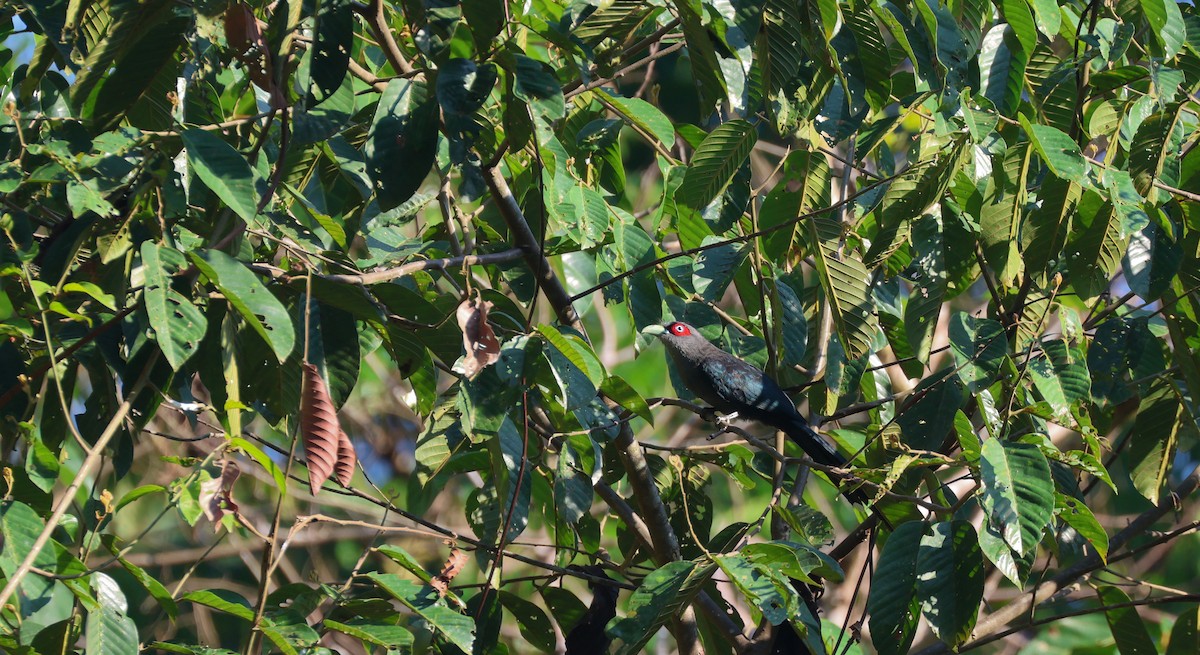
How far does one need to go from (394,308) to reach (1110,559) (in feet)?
8.73

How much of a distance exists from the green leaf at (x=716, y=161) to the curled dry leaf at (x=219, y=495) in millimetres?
1570

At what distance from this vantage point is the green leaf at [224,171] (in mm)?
2246

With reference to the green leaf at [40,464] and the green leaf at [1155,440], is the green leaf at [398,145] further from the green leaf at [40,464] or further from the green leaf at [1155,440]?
the green leaf at [1155,440]

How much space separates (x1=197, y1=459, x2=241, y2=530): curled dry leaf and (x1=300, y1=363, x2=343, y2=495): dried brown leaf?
0.15 meters

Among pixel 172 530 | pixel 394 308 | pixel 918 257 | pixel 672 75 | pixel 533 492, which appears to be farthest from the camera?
pixel 172 530

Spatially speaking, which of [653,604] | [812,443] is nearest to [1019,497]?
[653,604]

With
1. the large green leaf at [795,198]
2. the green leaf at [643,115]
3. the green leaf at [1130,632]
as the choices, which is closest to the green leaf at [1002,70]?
the large green leaf at [795,198]

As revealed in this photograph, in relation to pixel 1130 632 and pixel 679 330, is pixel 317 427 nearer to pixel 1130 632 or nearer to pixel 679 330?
pixel 1130 632

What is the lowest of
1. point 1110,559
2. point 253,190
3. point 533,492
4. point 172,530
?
point 172,530

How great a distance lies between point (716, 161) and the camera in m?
3.18

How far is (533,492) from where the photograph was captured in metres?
3.71

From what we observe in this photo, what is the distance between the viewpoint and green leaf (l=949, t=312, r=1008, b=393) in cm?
303

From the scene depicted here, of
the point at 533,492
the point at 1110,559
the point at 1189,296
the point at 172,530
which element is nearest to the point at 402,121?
the point at 533,492

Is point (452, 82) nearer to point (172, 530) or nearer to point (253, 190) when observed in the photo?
point (253, 190)
